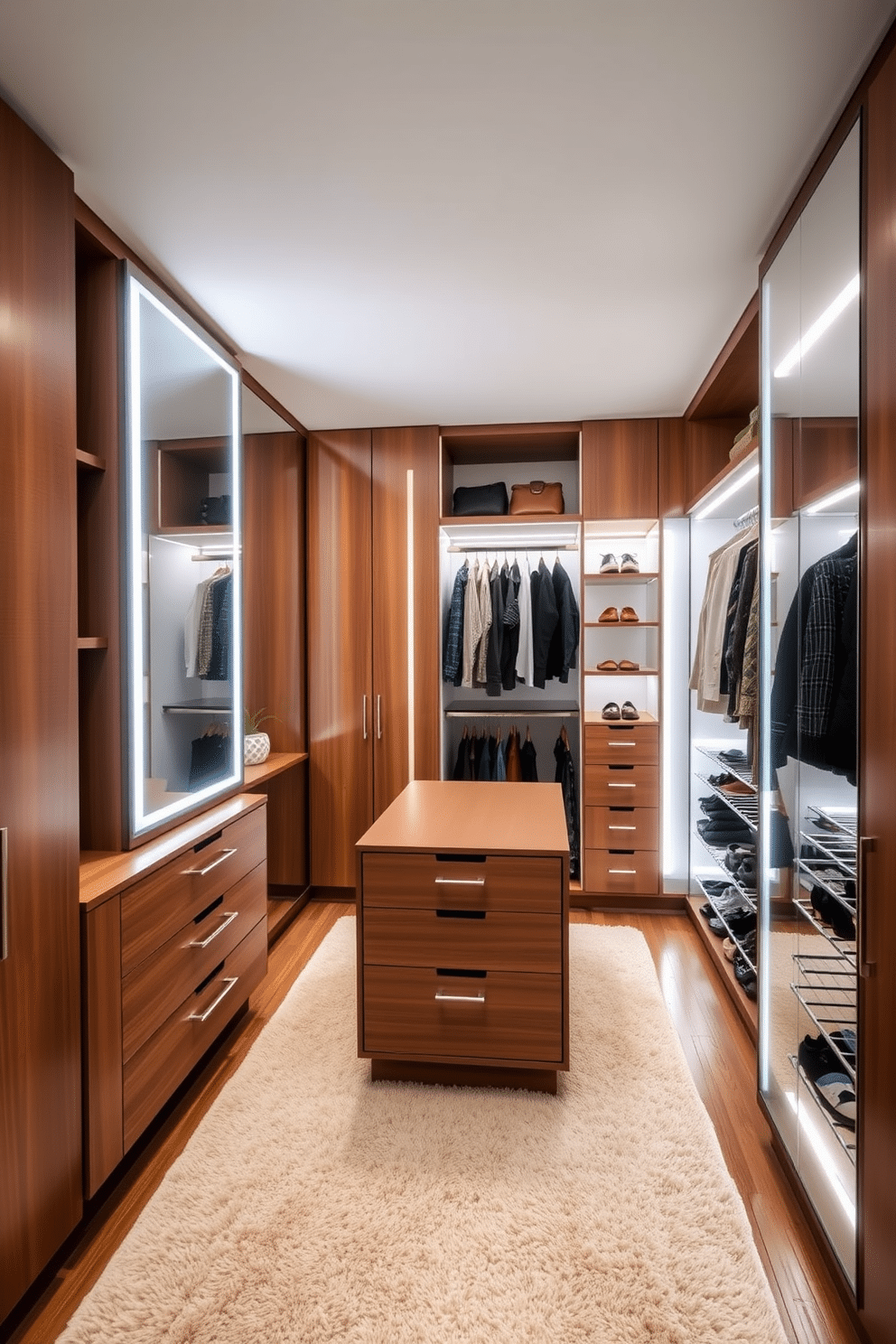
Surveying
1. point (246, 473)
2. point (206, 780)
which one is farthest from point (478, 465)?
point (206, 780)

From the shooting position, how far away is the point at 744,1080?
2248mm

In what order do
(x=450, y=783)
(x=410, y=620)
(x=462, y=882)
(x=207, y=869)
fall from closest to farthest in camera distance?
(x=462, y=882) < (x=207, y=869) < (x=450, y=783) < (x=410, y=620)

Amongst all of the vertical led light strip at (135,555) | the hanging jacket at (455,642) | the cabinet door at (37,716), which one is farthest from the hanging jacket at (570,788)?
the cabinet door at (37,716)

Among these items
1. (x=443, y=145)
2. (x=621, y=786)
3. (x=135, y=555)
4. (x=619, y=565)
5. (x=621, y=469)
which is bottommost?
(x=621, y=786)

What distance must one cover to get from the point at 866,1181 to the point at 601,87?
89.1 inches

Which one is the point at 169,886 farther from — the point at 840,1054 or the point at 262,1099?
the point at 840,1054

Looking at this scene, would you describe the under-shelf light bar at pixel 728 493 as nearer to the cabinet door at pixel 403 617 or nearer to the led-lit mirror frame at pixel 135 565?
the cabinet door at pixel 403 617

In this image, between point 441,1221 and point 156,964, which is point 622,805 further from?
point 156,964

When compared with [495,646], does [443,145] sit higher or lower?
higher

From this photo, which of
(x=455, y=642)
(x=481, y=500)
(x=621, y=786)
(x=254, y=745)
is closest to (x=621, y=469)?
(x=481, y=500)

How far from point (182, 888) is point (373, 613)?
6.69ft

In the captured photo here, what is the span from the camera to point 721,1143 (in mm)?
1954

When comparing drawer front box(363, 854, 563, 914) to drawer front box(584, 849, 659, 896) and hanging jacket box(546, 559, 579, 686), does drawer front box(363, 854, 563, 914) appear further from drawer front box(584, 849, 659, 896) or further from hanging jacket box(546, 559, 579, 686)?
hanging jacket box(546, 559, 579, 686)

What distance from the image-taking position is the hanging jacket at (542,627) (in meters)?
3.89
